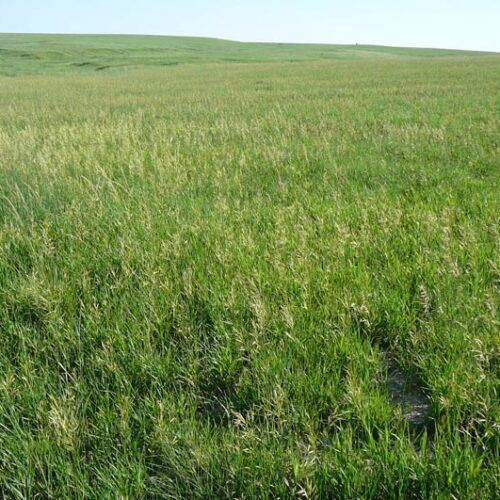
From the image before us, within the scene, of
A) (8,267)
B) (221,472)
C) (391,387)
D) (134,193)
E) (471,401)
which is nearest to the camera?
(221,472)

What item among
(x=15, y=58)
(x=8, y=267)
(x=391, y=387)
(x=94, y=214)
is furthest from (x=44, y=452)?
(x=15, y=58)

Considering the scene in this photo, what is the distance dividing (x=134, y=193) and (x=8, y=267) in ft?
6.23

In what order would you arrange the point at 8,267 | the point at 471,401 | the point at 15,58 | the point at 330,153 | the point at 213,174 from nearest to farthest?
the point at 471,401
the point at 8,267
the point at 213,174
the point at 330,153
the point at 15,58

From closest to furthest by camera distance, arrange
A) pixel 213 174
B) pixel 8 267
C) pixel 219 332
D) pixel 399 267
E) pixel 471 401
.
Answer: pixel 471 401 → pixel 219 332 → pixel 399 267 → pixel 8 267 → pixel 213 174

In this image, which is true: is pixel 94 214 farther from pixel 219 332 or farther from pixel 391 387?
pixel 391 387

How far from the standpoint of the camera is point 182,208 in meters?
4.58

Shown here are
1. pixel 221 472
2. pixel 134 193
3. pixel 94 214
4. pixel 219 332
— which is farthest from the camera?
pixel 134 193

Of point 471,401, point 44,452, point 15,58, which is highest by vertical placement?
point 15,58

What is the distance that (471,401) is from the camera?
1946 mm

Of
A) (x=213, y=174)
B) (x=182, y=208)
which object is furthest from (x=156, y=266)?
(x=213, y=174)

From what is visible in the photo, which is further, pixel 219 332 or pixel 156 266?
pixel 156 266

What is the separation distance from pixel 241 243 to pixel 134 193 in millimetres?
2043

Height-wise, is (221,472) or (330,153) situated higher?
(330,153)

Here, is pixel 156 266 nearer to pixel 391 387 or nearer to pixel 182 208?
pixel 182 208
